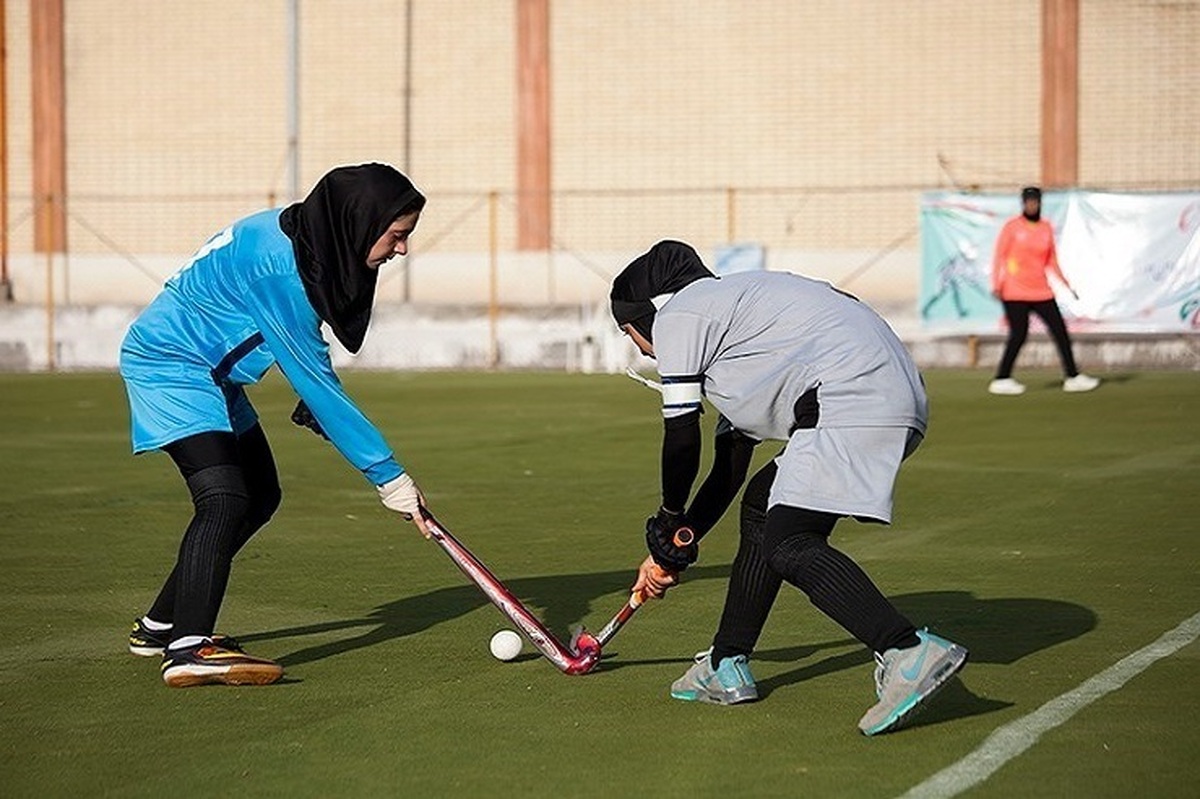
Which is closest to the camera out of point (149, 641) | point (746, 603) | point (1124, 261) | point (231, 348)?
point (746, 603)

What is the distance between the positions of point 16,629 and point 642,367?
17532 mm

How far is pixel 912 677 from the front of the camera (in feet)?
20.2

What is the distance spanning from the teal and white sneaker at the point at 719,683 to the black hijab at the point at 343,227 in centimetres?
166

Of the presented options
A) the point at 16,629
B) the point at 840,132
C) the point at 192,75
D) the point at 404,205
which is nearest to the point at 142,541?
the point at 16,629

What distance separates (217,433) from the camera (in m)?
7.34

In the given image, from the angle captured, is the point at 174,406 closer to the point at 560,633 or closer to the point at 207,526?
the point at 207,526

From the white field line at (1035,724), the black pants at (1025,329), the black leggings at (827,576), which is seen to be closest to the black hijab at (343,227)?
the black leggings at (827,576)

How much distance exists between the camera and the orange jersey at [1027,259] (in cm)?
2100

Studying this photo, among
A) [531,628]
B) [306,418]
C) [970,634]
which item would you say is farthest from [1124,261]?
[306,418]

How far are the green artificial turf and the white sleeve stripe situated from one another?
1.01 metres

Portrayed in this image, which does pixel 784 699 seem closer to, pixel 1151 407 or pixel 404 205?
pixel 404 205

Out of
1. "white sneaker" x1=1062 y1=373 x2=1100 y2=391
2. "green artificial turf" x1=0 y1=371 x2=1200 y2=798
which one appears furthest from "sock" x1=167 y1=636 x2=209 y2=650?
"white sneaker" x1=1062 y1=373 x2=1100 y2=391

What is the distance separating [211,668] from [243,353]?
3.59ft

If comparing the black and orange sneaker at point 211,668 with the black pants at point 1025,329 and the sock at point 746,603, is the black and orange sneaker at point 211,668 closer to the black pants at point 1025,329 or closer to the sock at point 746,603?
the sock at point 746,603
